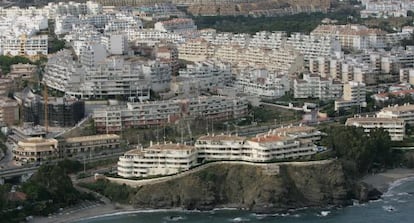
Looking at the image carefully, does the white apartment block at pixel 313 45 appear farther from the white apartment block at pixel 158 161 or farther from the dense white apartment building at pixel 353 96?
the white apartment block at pixel 158 161

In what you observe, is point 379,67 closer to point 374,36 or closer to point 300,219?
point 374,36

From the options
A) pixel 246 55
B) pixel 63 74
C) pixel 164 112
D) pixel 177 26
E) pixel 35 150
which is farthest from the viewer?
pixel 177 26

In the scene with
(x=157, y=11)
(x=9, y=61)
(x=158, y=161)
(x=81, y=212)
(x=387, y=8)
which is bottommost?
(x=81, y=212)

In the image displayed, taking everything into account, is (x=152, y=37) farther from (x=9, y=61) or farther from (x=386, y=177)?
(x=386, y=177)

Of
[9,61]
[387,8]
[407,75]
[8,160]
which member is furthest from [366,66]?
[387,8]

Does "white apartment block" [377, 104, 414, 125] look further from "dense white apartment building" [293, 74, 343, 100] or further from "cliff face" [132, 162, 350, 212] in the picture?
"cliff face" [132, 162, 350, 212]

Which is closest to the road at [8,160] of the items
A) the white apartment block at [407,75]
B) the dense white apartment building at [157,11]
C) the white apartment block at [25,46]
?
the white apartment block at [25,46]

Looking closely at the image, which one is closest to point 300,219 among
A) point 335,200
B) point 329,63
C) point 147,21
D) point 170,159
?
point 335,200
